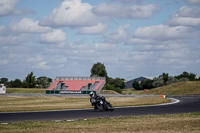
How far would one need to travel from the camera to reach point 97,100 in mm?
29281

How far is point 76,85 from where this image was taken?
298 ft

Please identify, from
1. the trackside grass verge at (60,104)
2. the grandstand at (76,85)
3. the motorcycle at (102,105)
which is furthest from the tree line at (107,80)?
the motorcycle at (102,105)

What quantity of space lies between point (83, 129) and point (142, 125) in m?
3.04

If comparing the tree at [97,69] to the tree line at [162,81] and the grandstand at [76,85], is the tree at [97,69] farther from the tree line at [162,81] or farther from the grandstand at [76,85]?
the grandstand at [76,85]

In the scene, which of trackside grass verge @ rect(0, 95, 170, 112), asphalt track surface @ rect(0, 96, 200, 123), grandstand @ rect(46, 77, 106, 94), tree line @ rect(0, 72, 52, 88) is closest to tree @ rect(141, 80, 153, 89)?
tree line @ rect(0, 72, 52, 88)

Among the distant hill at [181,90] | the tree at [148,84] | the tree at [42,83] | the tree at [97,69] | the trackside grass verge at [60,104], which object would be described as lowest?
the trackside grass verge at [60,104]

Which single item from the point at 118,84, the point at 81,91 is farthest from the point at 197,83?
the point at 118,84

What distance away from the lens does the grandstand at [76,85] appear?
291ft

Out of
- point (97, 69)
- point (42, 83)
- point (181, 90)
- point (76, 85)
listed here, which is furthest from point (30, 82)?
point (181, 90)

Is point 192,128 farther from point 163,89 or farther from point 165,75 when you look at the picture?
point 165,75

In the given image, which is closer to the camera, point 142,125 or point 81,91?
point 142,125

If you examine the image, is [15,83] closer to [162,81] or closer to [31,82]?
[31,82]

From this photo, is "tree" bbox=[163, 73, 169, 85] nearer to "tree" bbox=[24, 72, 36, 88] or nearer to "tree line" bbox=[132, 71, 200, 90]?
"tree line" bbox=[132, 71, 200, 90]

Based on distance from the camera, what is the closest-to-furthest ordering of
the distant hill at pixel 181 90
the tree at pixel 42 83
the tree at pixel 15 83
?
the distant hill at pixel 181 90 < the tree at pixel 42 83 < the tree at pixel 15 83
